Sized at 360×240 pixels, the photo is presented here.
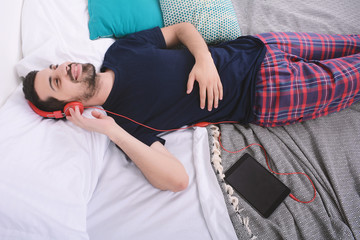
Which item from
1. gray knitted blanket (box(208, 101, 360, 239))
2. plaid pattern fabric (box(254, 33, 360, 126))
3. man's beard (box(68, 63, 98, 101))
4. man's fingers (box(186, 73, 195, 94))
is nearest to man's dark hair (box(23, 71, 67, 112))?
man's beard (box(68, 63, 98, 101))

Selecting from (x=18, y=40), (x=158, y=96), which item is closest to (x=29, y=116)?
(x=18, y=40)

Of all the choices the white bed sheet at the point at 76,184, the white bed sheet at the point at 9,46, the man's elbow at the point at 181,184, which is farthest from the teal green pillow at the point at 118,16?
the man's elbow at the point at 181,184

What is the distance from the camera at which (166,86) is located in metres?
1.05

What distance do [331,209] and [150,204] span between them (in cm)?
70

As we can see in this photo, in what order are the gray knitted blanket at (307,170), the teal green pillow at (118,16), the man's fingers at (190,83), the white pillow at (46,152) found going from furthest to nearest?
the teal green pillow at (118,16), the man's fingers at (190,83), the gray knitted blanket at (307,170), the white pillow at (46,152)

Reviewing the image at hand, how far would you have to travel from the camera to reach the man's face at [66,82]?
0.94 meters

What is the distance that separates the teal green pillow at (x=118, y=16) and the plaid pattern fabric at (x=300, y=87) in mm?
685

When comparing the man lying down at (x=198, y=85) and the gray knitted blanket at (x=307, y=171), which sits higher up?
the man lying down at (x=198, y=85)

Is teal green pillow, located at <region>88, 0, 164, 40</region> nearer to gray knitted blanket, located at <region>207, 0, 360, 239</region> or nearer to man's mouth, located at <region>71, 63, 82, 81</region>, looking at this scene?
man's mouth, located at <region>71, 63, 82, 81</region>

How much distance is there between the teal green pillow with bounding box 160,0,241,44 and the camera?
46.6 inches

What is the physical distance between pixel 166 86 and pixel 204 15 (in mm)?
476

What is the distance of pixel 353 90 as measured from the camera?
106 centimetres

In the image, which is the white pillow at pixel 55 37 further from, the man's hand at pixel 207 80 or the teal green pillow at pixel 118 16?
the man's hand at pixel 207 80

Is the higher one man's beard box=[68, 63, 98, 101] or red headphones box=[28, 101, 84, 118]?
man's beard box=[68, 63, 98, 101]
